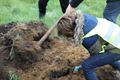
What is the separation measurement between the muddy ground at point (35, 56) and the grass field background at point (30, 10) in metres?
1.39

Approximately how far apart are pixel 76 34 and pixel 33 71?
Answer: 53.3 inches

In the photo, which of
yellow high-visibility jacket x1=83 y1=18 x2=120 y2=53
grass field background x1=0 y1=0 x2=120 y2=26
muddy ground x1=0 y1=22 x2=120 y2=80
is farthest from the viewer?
grass field background x1=0 y1=0 x2=120 y2=26

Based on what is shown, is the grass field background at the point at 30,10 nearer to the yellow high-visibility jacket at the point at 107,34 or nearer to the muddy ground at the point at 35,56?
the muddy ground at the point at 35,56

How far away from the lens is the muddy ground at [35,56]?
716 centimetres

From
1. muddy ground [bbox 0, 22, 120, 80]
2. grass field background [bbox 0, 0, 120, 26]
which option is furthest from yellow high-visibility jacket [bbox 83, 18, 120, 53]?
grass field background [bbox 0, 0, 120, 26]

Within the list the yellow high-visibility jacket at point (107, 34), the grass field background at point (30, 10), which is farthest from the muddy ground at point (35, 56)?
the grass field background at point (30, 10)

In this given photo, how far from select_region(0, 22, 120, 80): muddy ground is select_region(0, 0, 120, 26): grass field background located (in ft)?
4.55

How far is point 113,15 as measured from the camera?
770cm

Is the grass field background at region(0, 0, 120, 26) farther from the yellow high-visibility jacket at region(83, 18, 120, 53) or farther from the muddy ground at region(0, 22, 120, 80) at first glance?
the yellow high-visibility jacket at region(83, 18, 120, 53)

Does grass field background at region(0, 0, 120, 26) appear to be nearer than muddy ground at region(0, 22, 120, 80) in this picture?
No

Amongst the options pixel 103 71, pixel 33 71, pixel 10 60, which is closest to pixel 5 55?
pixel 10 60

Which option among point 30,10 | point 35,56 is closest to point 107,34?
point 35,56

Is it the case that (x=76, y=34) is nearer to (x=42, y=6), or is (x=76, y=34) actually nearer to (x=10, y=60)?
(x=10, y=60)

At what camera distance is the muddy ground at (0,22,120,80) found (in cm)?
716
